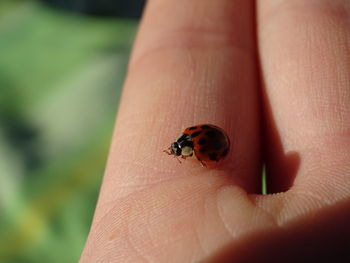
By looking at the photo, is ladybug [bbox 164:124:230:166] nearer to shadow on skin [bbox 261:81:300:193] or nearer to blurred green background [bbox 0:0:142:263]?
shadow on skin [bbox 261:81:300:193]

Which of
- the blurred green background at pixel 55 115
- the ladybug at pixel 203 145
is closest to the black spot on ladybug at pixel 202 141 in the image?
the ladybug at pixel 203 145

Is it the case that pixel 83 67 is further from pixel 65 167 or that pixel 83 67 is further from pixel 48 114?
pixel 65 167

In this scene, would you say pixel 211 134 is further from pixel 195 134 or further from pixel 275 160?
pixel 275 160

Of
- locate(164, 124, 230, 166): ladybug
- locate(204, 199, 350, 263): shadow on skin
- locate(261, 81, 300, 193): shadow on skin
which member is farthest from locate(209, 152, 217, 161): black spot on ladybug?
locate(204, 199, 350, 263): shadow on skin

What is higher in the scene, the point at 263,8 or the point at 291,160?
the point at 263,8

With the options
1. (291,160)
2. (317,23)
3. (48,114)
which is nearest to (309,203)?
(291,160)

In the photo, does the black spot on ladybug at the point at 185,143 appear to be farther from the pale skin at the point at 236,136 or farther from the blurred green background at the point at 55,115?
the blurred green background at the point at 55,115

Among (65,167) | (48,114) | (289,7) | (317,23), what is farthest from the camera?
(48,114)
